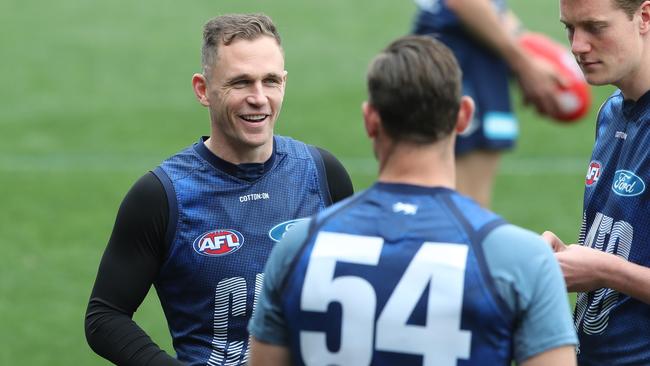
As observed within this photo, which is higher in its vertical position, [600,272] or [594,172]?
[594,172]

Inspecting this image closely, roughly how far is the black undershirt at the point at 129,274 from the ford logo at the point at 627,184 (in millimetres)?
1512

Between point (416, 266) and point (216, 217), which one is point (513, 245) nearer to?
point (416, 266)

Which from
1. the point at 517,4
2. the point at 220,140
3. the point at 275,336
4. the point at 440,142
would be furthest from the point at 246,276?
the point at 517,4

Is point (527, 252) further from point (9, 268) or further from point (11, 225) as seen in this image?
point (11, 225)

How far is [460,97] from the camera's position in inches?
128

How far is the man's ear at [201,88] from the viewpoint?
4.55 meters

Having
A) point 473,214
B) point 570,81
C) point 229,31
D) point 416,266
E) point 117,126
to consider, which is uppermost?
point 229,31

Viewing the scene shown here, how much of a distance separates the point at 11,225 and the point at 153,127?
3.15 meters

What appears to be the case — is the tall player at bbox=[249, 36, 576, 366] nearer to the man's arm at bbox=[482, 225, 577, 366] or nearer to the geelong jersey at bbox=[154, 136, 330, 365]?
the man's arm at bbox=[482, 225, 577, 366]

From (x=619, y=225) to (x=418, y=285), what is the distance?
1.29 meters

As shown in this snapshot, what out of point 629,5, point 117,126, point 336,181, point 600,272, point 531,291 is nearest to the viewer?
point 531,291

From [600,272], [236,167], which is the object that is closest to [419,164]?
[600,272]

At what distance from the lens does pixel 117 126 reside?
13.8 meters

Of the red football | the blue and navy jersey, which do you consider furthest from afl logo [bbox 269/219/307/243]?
the red football
